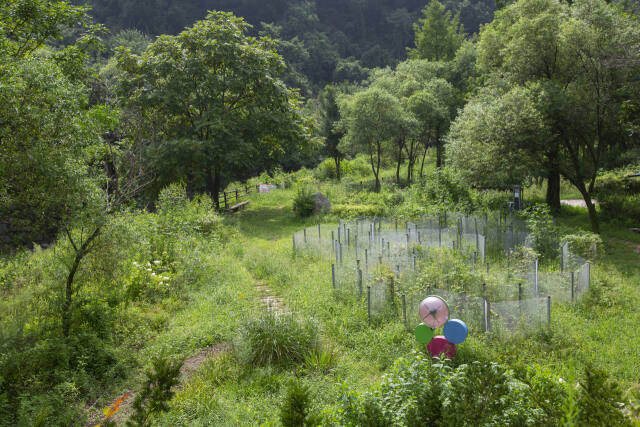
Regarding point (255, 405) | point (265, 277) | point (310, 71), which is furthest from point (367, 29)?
point (255, 405)

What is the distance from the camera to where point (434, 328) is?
20.7ft

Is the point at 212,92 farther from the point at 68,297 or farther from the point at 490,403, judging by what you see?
the point at 490,403

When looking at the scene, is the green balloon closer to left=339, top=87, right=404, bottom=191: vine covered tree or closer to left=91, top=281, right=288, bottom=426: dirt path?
left=91, top=281, right=288, bottom=426: dirt path

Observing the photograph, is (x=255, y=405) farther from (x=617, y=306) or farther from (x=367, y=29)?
(x=367, y=29)

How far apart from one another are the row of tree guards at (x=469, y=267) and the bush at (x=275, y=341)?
5.04ft

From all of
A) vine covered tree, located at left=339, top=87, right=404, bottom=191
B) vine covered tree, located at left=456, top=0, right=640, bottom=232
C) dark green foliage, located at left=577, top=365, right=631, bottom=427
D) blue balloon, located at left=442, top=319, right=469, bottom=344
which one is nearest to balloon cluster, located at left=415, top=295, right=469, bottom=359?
blue balloon, located at left=442, top=319, right=469, bottom=344

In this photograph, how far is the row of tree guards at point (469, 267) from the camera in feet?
22.3

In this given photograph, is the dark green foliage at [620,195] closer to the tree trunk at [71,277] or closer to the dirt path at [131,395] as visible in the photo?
the dirt path at [131,395]

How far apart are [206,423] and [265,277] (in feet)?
20.1

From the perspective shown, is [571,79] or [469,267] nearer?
[469,267]

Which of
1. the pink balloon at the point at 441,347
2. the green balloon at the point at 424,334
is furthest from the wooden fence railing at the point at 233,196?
the pink balloon at the point at 441,347

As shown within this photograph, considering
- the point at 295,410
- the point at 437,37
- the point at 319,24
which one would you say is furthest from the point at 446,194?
the point at 319,24

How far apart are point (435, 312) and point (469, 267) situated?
123 inches

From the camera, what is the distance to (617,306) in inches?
307
